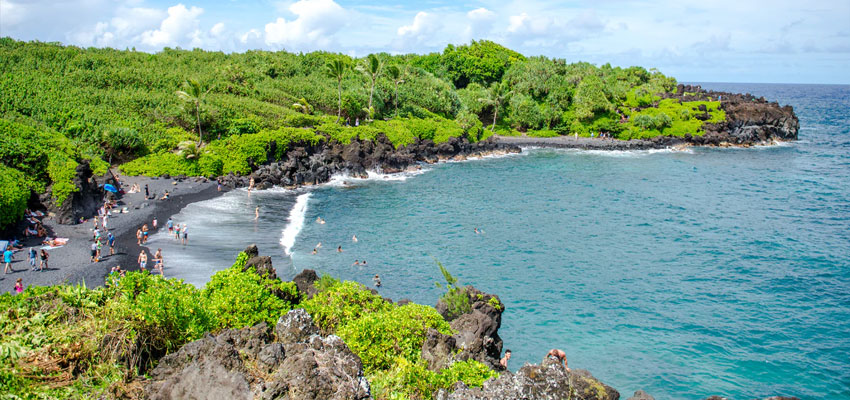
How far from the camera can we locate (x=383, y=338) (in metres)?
18.1

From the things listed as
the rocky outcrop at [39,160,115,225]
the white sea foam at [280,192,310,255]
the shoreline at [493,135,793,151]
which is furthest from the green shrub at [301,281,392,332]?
the shoreline at [493,135,793,151]

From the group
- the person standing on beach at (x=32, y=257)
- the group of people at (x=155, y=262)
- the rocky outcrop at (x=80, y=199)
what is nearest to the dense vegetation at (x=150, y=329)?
the group of people at (x=155, y=262)

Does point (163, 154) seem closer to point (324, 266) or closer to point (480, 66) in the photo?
point (324, 266)

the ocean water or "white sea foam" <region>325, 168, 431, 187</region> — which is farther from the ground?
"white sea foam" <region>325, 168, 431, 187</region>

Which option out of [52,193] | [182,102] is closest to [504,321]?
[52,193]

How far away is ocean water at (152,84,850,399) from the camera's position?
28047mm

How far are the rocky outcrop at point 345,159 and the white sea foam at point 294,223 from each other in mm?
5212

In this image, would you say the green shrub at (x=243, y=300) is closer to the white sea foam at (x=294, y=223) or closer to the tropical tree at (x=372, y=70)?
the white sea foam at (x=294, y=223)

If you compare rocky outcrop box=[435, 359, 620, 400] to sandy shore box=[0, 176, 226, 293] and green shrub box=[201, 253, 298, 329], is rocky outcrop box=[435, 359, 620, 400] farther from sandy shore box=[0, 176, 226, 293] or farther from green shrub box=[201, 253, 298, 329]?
sandy shore box=[0, 176, 226, 293]

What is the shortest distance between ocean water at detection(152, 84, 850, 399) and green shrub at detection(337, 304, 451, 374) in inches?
439

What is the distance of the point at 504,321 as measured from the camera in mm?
31359

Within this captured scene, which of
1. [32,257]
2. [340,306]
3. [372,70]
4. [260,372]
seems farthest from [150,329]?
[372,70]

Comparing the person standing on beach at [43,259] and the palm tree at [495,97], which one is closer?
the person standing on beach at [43,259]

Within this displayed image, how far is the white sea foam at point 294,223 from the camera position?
4198cm
